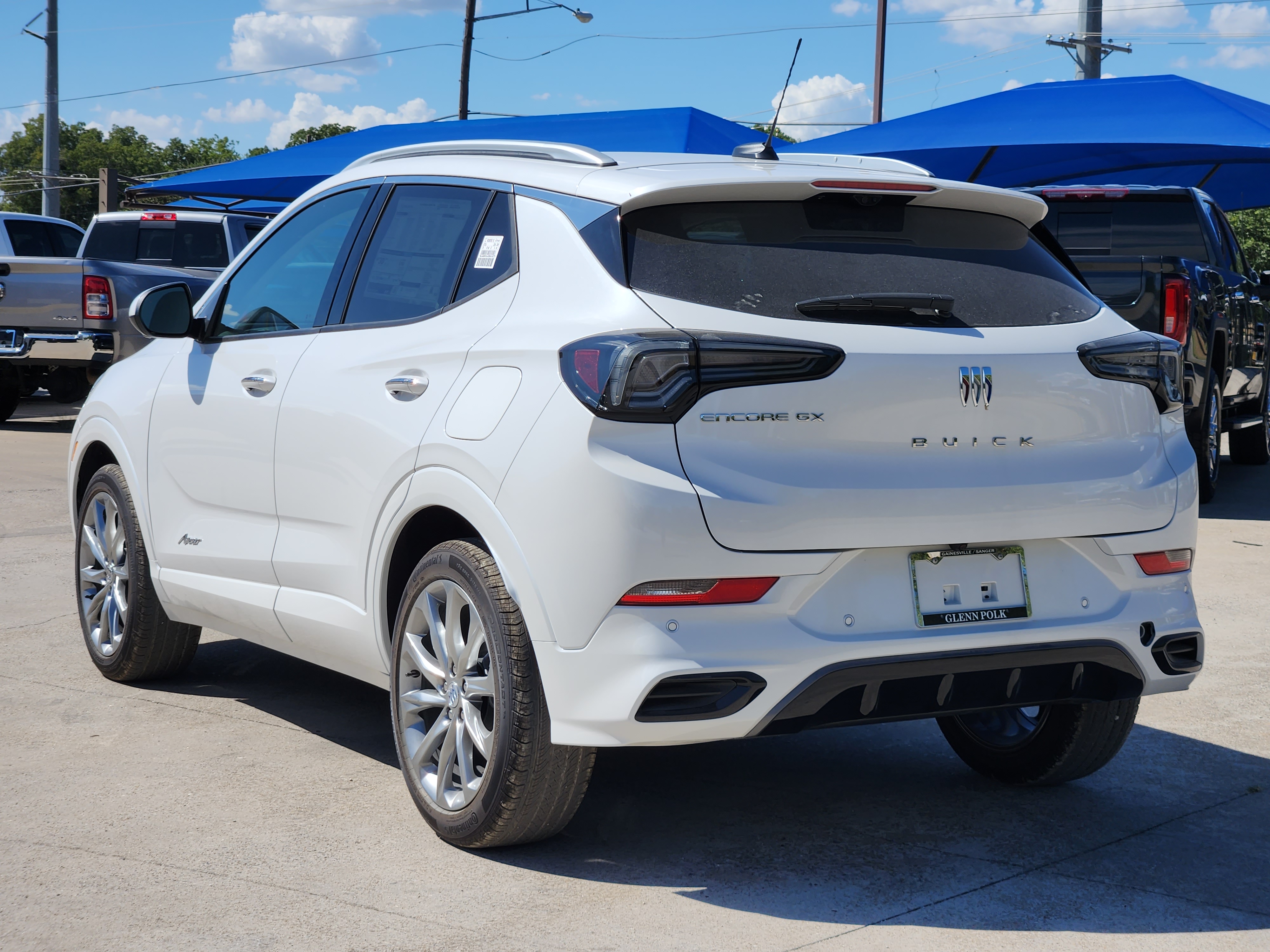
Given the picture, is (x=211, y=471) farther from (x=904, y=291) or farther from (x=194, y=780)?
(x=904, y=291)

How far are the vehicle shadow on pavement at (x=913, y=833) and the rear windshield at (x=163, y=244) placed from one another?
38.0 feet

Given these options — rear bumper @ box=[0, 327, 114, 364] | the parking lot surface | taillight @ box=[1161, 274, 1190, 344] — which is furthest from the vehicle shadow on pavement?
rear bumper @ box=[0, 327, 114, 364]

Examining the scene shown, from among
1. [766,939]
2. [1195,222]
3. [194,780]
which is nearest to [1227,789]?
[766,939]

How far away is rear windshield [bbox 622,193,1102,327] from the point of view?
11.2 feet

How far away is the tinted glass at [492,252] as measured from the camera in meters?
3.81

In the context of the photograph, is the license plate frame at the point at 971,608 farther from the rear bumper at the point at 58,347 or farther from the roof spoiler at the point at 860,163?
the rear bumper at the point at 58,347

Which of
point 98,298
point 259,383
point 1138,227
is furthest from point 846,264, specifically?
point 98,298

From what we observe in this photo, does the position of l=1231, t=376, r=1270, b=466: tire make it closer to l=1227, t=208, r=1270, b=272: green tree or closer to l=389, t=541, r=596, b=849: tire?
l=389, t=541, r=596, b=849: tire

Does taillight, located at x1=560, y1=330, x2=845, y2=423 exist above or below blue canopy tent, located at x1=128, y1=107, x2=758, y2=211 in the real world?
below

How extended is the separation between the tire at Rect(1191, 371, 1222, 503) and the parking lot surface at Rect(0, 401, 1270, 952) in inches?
198

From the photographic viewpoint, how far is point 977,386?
137 inches

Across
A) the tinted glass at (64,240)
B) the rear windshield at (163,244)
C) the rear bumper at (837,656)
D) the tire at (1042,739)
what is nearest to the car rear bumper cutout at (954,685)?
the rear bumper at (837,656)

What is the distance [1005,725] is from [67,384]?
1461 centimetres

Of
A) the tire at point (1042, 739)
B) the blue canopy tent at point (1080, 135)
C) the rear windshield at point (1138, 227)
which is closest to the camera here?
the tire at point (1042, 739)
